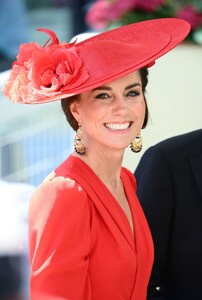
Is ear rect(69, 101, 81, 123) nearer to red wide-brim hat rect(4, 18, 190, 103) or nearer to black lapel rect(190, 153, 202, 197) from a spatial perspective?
red wide-brim hat rect(4, 18, 190, 103)

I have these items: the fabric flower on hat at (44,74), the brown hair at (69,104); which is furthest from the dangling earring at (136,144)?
the fabric flower on hat at (44,74)

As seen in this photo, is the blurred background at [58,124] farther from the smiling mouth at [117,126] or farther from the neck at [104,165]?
the smiling mouth at [117,126]

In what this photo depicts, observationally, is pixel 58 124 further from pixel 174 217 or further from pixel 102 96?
pixel 102 96

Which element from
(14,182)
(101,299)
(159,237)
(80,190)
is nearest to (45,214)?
(80,190)

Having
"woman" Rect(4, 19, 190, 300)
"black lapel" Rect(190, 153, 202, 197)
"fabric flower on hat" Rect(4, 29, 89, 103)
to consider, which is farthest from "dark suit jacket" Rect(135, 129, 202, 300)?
"fabric flower on hat" Rect(4, 29, 89, 103)

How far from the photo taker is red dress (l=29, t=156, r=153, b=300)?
1.87 m

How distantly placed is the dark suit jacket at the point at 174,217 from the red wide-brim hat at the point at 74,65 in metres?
0.49

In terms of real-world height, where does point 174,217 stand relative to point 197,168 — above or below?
below

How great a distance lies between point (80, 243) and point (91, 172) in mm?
214

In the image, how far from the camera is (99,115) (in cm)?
201

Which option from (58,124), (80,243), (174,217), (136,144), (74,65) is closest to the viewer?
(80,243)

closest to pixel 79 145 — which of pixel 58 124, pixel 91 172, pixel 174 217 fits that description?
pixel 91 172

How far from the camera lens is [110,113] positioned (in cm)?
201

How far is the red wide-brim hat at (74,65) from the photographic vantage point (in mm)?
1964
